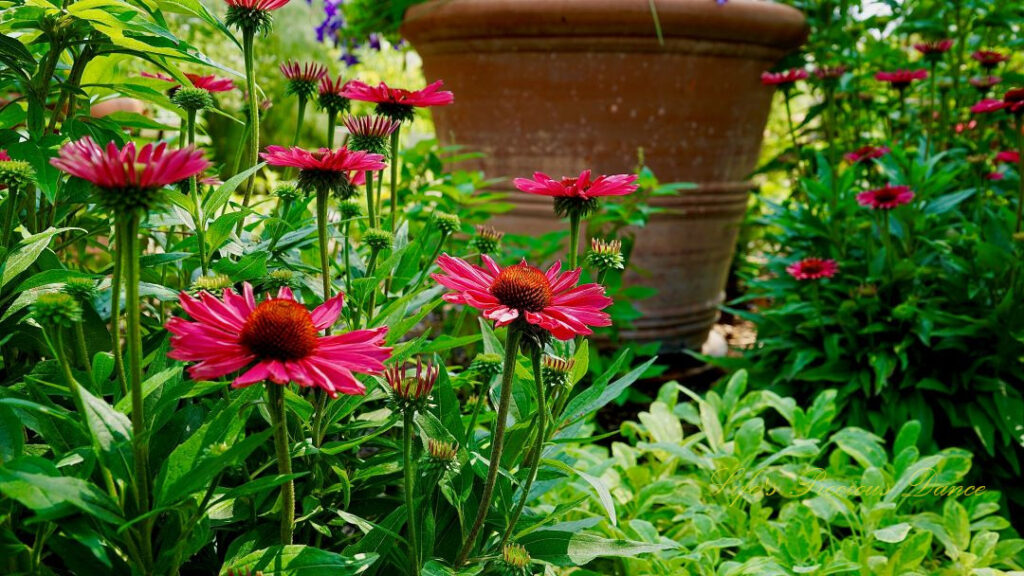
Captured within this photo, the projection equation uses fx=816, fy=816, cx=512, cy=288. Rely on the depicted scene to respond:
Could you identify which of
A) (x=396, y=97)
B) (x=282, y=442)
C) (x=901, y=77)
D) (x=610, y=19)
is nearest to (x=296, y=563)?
(x=282, y=442)

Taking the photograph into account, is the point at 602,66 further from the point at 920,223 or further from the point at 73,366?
the point at 73,366

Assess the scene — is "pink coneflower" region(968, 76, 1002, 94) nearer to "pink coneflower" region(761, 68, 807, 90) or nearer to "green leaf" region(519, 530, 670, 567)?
"pink coneflower" region(761, 68, 807, 90)

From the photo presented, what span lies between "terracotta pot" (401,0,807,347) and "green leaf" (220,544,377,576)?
4.97 feet

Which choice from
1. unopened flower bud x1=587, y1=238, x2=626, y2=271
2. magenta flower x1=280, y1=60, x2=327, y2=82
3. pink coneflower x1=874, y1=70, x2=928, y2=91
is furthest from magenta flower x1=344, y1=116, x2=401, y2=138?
pink coneflower x1=874, y1=70, x2=928, y2=91

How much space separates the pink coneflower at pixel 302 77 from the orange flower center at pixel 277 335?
52cm

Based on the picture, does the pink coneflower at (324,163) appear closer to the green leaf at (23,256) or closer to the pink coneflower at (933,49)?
the green leaf at (23,256)

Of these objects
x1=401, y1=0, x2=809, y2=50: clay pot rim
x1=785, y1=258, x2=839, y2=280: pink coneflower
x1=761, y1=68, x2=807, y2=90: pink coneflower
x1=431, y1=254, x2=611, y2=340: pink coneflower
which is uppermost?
x1=401, y1=0, x2=809, y2=50: clay pot rim

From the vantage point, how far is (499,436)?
674mm

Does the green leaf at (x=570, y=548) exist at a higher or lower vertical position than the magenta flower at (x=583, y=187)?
lower

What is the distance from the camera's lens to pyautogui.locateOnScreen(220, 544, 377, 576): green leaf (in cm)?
64

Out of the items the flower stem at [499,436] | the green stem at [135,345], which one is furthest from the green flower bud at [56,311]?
the flower stem at [499,436]

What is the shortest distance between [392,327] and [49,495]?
1.13ft

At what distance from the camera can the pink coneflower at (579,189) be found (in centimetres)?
79

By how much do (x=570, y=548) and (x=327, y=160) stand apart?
0.43 metres
